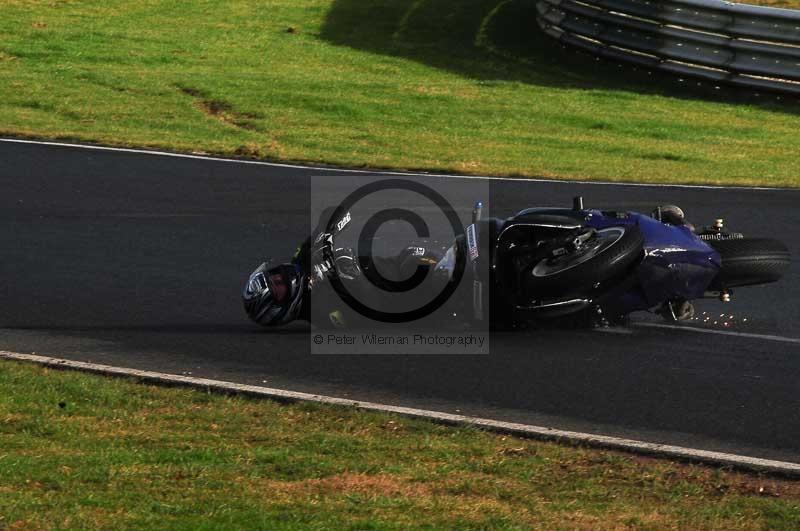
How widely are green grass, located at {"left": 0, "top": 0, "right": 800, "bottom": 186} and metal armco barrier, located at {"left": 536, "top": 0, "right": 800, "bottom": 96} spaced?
1.04 ft

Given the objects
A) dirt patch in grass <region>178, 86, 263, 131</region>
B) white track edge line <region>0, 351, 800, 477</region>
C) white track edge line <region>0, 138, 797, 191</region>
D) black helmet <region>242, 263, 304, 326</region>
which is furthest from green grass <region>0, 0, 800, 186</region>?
white track edge line <region>0, 351, 800, 477</region>

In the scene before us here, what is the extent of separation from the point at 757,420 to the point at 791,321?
1962mm

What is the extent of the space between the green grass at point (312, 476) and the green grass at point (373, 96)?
7543mm

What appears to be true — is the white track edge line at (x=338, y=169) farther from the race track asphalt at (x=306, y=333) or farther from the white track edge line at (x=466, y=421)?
→ the white track edge line at (x=466, y=421)

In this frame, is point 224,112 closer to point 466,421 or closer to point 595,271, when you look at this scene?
point 595,271

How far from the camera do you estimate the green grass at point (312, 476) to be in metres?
4.95

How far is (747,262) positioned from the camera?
303 inches

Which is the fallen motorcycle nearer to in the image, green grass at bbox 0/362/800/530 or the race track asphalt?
the race track asphalt

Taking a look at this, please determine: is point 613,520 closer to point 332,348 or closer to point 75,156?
point 332,348

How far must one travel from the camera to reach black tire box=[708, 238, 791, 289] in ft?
25.1

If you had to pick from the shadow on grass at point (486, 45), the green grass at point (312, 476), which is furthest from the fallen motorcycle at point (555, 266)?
the shadow on grass at point (486, 45)

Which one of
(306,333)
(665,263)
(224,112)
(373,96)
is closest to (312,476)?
(306,333)

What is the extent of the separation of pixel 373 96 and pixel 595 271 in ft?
38.1

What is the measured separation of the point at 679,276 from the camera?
293 inches
